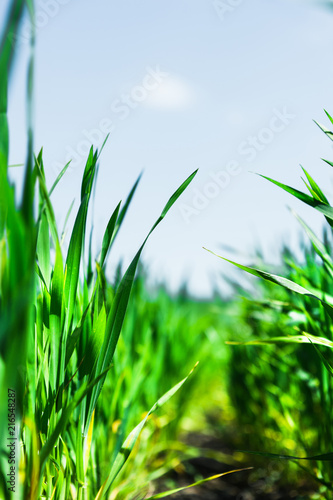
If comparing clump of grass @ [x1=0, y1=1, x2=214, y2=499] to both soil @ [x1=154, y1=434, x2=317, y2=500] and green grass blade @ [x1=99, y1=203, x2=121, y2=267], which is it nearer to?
green grass blade @ [x1=99, y1=203, x2=121, y2=267]

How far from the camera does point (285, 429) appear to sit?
1398 mm

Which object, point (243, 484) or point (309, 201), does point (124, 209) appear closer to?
point (309, 201)

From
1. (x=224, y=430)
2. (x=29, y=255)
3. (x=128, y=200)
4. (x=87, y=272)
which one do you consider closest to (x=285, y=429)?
(x=224, y=430)

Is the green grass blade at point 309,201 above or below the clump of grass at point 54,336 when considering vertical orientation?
A: above

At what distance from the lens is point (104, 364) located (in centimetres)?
63

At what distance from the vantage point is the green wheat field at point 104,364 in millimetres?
462

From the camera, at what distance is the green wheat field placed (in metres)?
0.46

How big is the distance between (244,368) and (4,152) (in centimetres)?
144

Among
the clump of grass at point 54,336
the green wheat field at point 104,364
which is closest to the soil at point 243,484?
the green wheat field at point 104,364

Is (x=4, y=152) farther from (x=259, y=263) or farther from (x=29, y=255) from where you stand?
A: (x=259, y=263)

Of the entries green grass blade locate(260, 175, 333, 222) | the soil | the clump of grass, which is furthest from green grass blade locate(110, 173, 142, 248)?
the soil

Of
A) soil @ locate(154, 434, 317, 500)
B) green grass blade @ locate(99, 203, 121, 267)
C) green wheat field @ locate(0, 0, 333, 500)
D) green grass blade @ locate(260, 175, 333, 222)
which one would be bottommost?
soil @ locate(154, 434, 317, 500)

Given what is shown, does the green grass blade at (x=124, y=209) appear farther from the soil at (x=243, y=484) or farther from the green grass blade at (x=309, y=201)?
the soil at (x=243, y=484)

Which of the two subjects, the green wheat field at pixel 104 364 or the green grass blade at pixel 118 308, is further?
the green grass blade at pixel 118 308
